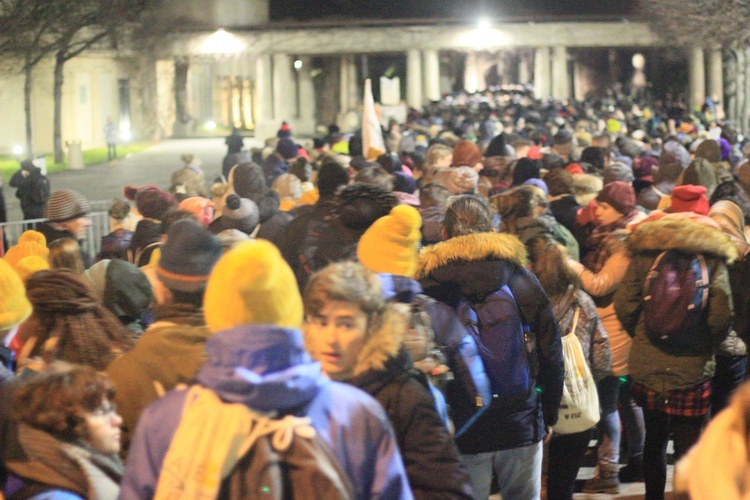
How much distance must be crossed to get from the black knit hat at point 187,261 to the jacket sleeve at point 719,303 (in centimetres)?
288

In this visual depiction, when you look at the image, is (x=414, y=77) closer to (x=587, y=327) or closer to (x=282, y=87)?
(x=282, y=87)

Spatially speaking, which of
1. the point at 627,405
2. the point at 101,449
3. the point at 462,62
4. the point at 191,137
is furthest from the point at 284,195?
the point at 462,62

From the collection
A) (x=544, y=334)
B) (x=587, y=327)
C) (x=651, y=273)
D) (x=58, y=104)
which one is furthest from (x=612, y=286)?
(x=58, y=104)

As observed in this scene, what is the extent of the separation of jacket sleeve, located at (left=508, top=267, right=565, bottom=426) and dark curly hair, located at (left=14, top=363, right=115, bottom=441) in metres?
2.05

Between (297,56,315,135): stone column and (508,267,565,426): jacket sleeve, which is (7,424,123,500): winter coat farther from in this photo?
(297,56,315,135): stone column

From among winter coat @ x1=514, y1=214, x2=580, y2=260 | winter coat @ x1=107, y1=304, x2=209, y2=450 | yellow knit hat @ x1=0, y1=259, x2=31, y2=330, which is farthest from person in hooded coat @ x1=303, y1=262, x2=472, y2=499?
winter coat @ x1=514, y1=214, x2=580, y2=260

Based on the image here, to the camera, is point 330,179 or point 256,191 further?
point 256,191

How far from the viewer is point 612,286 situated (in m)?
6.40

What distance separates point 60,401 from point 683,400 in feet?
11.6

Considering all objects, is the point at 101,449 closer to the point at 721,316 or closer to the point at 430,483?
the point at 430,483

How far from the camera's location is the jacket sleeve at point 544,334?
4.65 metres

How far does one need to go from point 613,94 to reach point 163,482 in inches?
1511

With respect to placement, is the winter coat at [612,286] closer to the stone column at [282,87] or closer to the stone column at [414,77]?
the stone column at [414,77]

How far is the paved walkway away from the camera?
26.3m
